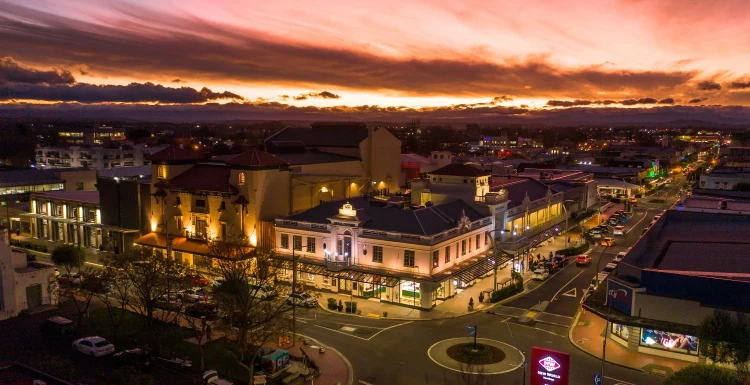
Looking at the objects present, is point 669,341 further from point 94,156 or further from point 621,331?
point 94,156

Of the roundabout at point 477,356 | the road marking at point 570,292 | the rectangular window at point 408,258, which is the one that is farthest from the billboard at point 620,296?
the rectangular window at point 408,258

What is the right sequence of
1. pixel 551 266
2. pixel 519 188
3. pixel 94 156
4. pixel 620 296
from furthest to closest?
pixel 94 156 → pixel 519 188 → pixel 551 266 → pixel 620 296

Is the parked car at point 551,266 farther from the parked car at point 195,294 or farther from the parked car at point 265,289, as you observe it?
the parked car at point 195,294

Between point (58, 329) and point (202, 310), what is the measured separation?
1112 centimetres

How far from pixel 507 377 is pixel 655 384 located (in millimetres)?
9630

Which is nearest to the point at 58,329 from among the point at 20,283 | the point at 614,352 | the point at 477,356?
the point at 20,283

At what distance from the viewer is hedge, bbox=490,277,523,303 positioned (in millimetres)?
54719

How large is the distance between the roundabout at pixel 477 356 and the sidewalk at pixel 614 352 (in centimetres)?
607

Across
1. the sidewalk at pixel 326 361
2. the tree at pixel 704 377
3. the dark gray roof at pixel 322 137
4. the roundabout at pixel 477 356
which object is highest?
the dark gray roof at pixel 322 137

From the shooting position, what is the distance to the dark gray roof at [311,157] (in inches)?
3155

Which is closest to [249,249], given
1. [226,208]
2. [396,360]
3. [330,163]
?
[226,208]

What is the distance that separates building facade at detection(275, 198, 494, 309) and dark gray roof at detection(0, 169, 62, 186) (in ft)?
206

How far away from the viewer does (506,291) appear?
56.2 meters

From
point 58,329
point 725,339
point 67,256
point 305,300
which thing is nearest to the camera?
point 725,339
